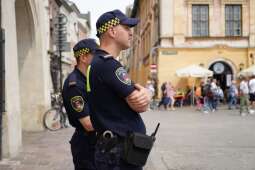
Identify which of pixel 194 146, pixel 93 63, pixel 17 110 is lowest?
pixel 194 146

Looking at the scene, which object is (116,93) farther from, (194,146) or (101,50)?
(194,146)

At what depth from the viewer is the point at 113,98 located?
3.36 meters

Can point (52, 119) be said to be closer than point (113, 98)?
No

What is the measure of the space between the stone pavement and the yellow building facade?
741 inches

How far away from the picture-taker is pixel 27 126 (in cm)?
1378

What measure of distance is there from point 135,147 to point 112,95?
350 mm

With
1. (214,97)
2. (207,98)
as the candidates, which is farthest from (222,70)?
(207,98)

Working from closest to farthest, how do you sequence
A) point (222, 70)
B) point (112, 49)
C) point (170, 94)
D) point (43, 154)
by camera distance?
point (112, 49) < point (43, 154) < point (170, 94) < point (222, 70)

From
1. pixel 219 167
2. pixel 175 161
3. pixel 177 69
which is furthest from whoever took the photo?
pixel 177 69

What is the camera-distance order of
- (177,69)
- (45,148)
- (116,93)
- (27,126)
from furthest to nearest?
(177,69), (27,126), (45,148), (116,93)

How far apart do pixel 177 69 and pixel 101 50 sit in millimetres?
30645

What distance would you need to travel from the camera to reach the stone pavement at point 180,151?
8750 millimetres

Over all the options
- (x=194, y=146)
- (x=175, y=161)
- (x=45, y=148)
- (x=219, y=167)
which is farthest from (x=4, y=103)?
(x=194, y=146)

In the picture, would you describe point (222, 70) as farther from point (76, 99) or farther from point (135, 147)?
point (135, 147)
